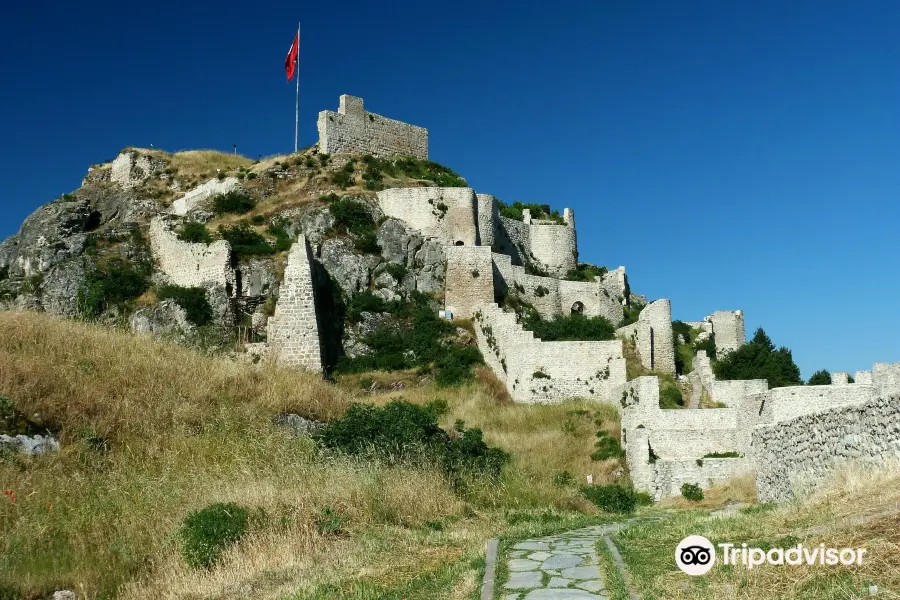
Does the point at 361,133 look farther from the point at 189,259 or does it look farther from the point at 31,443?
the point at 31,443

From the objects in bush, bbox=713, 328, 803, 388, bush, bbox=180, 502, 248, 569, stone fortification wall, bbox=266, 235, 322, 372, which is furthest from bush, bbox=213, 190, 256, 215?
bush, bbox=180, 502, 248, 569

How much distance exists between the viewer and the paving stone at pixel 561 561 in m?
6.40

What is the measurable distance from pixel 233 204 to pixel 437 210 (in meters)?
10.2

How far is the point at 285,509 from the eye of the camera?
7.80 meters

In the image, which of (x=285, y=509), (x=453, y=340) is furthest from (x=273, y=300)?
(x=285, y=509)

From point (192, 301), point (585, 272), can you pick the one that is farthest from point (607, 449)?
point (585, 272)

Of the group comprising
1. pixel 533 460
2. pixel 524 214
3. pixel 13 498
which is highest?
pixel 524 214

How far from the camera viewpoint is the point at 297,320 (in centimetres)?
2689

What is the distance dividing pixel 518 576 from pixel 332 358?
23.2 metres

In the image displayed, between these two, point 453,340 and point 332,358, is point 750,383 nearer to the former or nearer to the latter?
point 453,340

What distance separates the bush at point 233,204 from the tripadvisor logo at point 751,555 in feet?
108

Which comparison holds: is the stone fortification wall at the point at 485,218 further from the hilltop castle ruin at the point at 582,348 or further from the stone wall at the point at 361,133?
the stone wall at the point at 361,133

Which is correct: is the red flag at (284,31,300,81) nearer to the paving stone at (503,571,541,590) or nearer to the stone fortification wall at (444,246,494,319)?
the stone fortification wall at (444,246,494,319)

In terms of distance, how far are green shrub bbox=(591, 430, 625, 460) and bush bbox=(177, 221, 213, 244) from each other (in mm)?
18014
